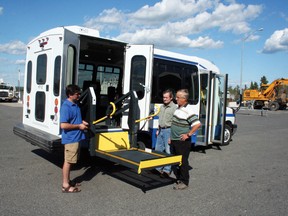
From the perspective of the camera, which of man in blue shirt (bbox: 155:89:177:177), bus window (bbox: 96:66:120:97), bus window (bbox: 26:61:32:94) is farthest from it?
bus window (bbox: 96:66:120:97)

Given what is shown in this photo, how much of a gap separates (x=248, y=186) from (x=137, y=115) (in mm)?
2662

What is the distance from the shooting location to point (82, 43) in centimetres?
695

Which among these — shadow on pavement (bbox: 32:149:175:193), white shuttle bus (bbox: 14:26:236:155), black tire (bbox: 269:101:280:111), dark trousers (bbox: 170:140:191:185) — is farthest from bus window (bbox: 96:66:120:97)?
black tire (bbox: 269:101:280:111)

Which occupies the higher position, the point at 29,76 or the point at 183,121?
the point at 29,76

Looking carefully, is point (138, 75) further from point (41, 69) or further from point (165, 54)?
point (41, 69)

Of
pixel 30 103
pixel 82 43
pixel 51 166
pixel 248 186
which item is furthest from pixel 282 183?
pixel 30 103

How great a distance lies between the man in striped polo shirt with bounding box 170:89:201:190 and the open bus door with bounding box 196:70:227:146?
303 centimetres

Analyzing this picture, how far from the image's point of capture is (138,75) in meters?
6.69

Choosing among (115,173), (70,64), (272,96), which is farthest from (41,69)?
(272,96)

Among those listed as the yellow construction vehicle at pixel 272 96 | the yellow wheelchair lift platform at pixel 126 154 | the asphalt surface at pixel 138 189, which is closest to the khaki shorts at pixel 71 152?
the asphalt surface at pixel 138 189

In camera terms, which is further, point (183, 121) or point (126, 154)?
point (126, 154)

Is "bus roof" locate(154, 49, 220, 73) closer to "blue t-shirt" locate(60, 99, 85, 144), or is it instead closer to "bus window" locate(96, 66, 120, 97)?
"bus window" locate(96, 66, 120, 97)

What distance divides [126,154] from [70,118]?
137 cm

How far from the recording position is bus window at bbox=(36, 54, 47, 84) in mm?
6558
